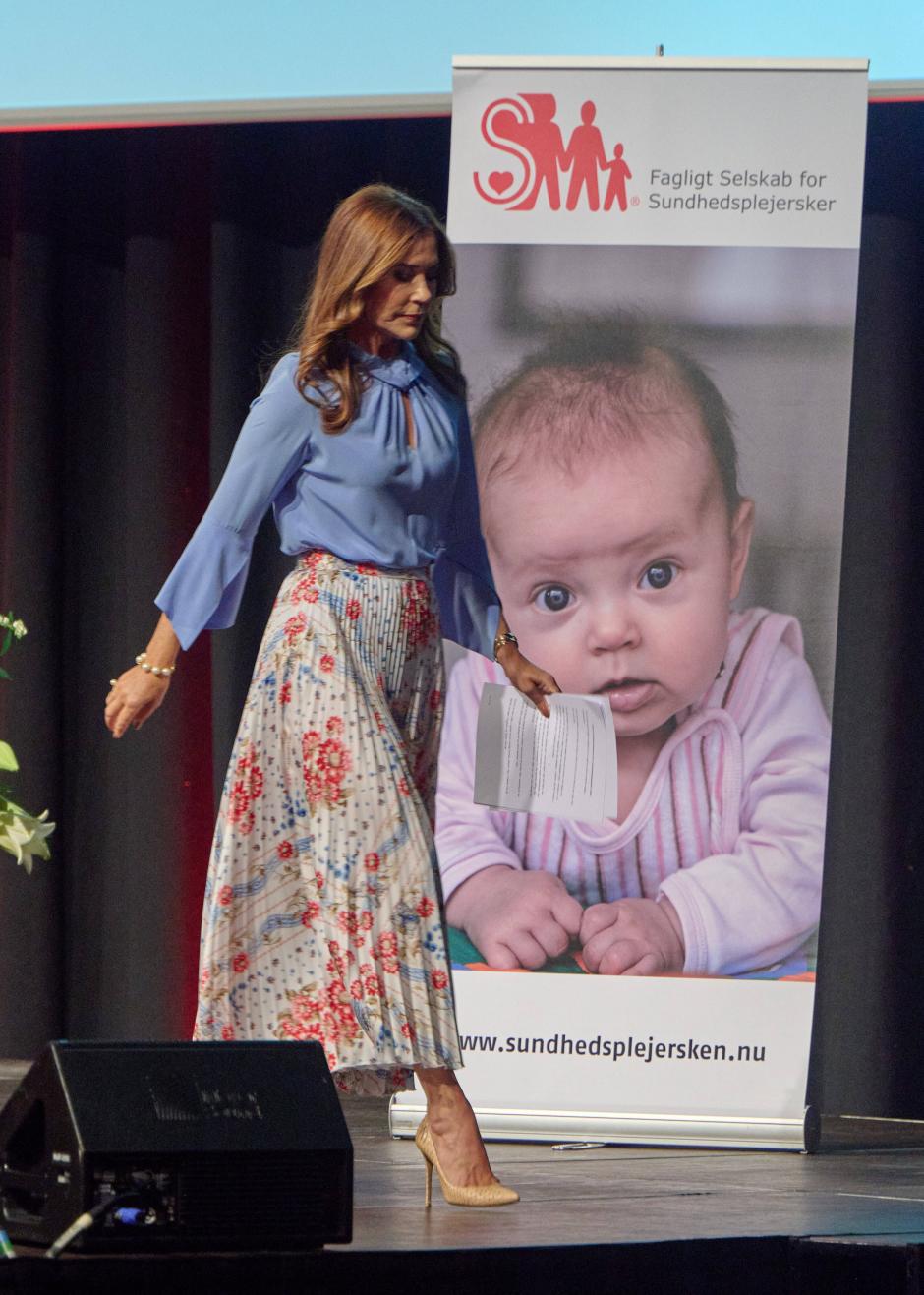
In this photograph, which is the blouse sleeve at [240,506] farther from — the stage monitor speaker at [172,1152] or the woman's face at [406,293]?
the stage monitor speaker at [172,1152]

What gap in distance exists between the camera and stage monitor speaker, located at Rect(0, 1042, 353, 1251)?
192 centimetres

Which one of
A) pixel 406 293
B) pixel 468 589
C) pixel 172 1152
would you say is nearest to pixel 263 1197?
pixel 172 1152

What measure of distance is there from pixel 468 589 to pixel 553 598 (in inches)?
25.7

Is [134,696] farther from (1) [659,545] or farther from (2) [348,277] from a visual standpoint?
(1) [659,545]

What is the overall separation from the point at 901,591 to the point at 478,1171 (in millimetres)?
2241

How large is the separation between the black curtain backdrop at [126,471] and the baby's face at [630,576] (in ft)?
4.13

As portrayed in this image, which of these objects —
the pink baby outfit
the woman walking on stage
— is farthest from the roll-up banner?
the woman walking on stage

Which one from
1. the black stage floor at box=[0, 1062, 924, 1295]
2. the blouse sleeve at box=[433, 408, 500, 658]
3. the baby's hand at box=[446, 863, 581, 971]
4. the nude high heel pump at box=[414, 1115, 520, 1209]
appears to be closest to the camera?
the black stage floor at box=[0, 1062, 924, 1295]

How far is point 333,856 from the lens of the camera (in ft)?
8.52

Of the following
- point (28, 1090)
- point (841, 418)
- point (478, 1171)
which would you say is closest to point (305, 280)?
point (841, 418)

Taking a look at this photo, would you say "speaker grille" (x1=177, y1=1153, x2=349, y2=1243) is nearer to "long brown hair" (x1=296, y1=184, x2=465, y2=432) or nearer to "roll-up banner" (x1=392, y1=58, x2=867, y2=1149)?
"long brown hair" (x1=296, y1=184, x2=465, y2=432)

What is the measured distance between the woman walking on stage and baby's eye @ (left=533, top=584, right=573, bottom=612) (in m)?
0.77

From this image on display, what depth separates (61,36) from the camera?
4.60m

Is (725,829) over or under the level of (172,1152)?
over
